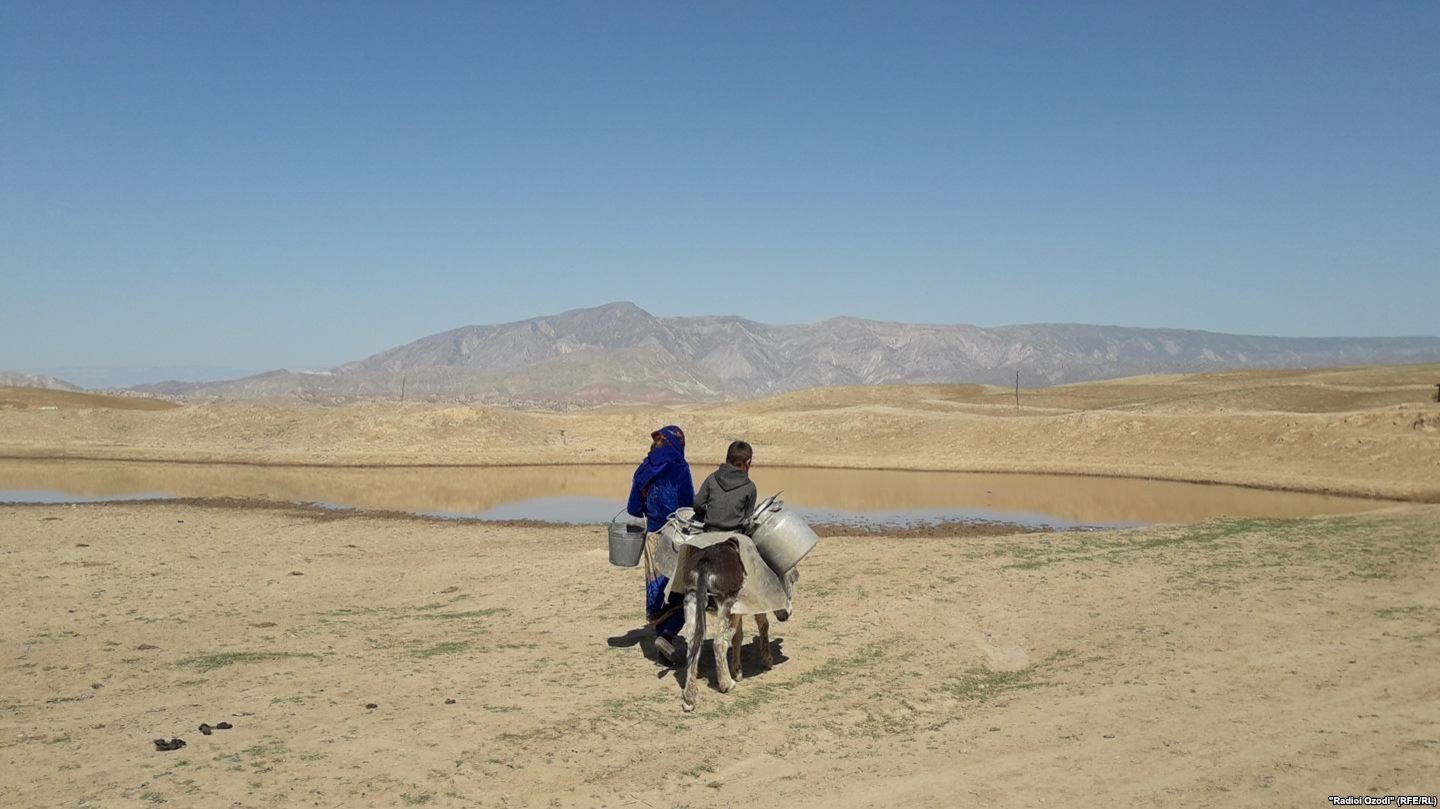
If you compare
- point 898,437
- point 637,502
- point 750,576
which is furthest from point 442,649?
point 898,437

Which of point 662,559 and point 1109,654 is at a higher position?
point 662,559

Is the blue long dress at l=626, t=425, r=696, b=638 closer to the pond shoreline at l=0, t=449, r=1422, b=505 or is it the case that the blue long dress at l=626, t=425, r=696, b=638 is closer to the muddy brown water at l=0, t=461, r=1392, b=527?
the muddy brown water at l=0, t=461, r=1392, b=527

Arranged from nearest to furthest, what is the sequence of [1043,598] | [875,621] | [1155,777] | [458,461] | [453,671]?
[1155,777], [453,671], [875,621], [1043,598], [458,461]

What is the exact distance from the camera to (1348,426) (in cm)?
3797

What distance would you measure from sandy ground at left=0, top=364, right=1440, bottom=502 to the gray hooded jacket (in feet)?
87.9

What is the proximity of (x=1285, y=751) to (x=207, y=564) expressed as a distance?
16204 millimetres

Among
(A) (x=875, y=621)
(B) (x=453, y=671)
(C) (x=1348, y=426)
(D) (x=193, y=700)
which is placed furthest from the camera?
(C) (x=1348, y=426)

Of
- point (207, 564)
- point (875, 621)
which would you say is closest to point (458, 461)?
point (207, 564)

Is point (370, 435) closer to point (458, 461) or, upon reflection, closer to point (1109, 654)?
point (458, 461)

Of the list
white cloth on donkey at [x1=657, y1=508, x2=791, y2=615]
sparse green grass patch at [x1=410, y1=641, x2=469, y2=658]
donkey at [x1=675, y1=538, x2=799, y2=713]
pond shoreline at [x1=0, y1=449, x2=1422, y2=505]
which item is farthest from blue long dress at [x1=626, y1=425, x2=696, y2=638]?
pond shoreline at [x1=0, y1=449, x2=1422, y2=505]

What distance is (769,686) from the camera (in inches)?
361

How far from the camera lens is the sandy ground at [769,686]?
6.57 meters

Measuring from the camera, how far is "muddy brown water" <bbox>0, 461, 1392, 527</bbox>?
26.8 m

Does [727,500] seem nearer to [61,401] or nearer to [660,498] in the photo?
[660,498]
